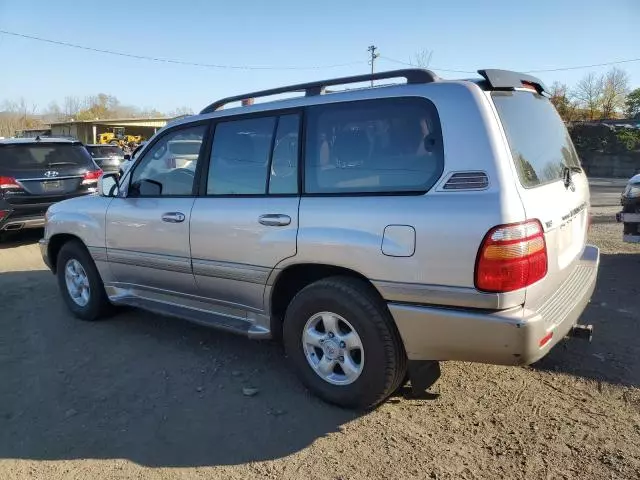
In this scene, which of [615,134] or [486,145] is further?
[615,134]

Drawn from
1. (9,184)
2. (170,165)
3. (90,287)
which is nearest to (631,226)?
(170,165)

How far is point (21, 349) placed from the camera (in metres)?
4.40

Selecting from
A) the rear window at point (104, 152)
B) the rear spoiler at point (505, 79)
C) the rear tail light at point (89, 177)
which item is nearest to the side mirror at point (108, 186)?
the rear spoiler at point (505, 79)

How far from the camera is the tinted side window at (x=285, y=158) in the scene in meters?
3.44

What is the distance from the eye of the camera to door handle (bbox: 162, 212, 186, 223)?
13.0 ft

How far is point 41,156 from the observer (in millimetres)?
8875

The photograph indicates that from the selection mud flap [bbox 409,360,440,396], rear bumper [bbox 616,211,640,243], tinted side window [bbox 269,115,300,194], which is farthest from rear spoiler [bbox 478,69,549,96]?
rear bumper [bbox 616,211,640,243]

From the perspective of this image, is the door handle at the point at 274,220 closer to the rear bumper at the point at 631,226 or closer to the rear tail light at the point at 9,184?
the rear bumper at the point at 631,226

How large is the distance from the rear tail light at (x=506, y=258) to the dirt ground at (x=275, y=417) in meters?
0.93

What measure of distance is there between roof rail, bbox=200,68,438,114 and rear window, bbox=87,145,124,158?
14.1 meters

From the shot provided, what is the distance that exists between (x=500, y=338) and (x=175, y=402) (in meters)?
2.11

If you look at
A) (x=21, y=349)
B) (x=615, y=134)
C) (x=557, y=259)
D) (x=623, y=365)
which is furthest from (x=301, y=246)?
(x=615, y=134)

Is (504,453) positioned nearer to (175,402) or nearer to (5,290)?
(175,402)

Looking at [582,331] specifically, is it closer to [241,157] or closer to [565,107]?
[241,157]
